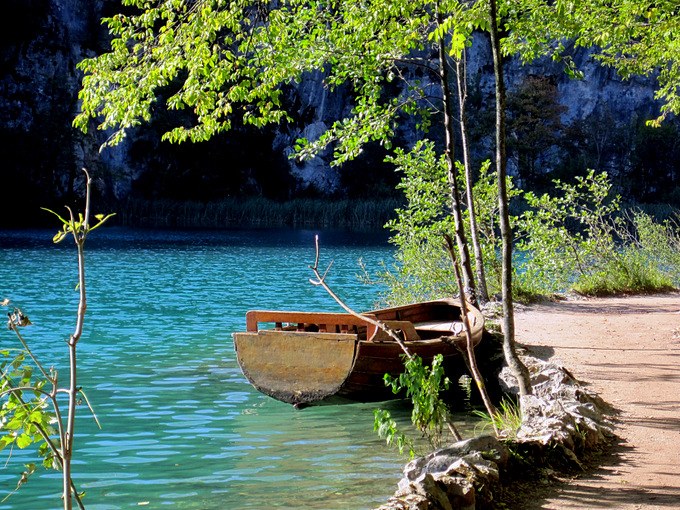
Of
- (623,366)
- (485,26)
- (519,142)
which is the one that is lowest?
(623,366)

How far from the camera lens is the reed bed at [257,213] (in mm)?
50406

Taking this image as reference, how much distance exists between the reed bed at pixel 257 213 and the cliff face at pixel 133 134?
9.42 ft

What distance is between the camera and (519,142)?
52406 mm

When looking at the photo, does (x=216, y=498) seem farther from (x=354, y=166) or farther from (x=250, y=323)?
(x=354, y=166)

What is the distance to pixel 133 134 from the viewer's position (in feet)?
178

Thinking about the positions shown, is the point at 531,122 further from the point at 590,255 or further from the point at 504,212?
the point at 504,212

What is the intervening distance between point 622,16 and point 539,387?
6625 mm

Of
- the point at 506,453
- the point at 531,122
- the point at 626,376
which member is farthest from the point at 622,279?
the point at 531,122

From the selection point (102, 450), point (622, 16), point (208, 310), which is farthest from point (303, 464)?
point (208, 310)

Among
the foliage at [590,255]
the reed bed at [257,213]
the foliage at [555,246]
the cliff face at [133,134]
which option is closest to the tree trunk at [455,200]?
the foliage at [555,246]

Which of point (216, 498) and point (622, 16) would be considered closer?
point (216, 498)

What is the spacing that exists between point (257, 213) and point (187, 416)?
4502 centimetres

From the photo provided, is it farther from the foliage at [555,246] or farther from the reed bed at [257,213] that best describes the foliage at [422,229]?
the reed bed at [257,213]

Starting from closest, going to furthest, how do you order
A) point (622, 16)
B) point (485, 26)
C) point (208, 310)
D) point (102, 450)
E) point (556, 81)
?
point (485, 26), point (102, 450), point (622, 16), point (208, 310), point (556, 81)
